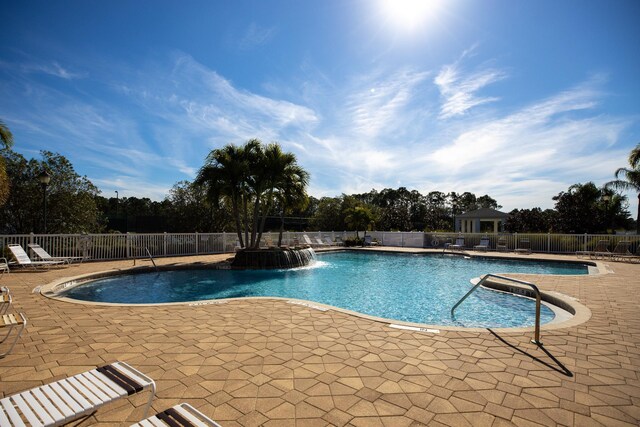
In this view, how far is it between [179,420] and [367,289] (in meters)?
7.94

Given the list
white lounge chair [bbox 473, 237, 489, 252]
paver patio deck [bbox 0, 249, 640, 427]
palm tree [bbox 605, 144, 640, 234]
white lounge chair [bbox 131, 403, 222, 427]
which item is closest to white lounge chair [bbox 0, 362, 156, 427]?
white lounge chair [bbox 131, 403, 222, 427]

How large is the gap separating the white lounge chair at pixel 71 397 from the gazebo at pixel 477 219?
2805 centimetres

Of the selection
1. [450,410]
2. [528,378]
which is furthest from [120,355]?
[528,378]

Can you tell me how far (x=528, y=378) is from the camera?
9.51 feet

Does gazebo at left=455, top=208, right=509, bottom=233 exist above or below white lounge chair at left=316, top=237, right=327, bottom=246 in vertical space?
above

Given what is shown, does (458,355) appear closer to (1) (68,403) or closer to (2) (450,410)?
(2) (450,410)

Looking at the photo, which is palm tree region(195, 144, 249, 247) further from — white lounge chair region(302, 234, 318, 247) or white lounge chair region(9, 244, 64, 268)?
white lounge chair region(302, 234, 318, 247)

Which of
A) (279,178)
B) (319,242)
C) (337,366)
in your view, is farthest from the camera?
(319,242)

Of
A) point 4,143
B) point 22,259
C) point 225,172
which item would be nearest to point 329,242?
point 225,172

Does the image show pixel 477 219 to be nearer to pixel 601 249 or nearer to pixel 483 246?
pixel 483 246

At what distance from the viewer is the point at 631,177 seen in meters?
18.7

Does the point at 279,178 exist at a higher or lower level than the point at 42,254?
higher

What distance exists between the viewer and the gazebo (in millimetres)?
25938

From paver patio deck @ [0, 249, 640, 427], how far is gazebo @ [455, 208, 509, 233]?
22.7 m
